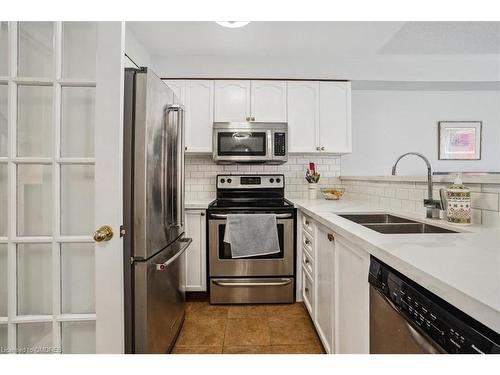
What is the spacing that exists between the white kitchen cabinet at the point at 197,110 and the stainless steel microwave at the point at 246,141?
17cm

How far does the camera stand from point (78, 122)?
1.04 metres

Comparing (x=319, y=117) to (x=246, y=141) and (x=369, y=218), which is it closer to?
(x=246, y=141)

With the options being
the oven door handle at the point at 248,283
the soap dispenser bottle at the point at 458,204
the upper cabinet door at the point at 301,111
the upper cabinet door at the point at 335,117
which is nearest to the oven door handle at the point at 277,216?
the oven door handle at the point at 248,283

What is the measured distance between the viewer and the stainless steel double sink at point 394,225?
1298mm

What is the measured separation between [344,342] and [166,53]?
2892 millimetres

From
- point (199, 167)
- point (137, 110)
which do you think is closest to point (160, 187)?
point (137, 110)

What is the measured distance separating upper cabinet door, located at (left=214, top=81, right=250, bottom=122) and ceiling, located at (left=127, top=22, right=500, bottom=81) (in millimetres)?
141

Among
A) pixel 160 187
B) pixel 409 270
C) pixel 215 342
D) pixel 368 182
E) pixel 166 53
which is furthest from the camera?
pixel 166 53

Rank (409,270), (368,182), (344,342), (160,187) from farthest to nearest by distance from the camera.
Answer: (368,182), (160,187), (344,342), (409,270)

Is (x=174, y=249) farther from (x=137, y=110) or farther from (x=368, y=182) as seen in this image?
(x=368, y=182)

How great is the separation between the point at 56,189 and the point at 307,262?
168 cm

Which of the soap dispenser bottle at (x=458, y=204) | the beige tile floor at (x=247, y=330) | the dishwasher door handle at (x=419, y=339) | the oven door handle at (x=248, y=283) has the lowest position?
the beige tile floor at (x=247, y=330)

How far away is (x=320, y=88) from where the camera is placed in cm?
263

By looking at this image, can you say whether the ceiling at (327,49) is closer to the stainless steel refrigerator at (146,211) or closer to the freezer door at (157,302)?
the stainless steel refrigerator at (146,211)
